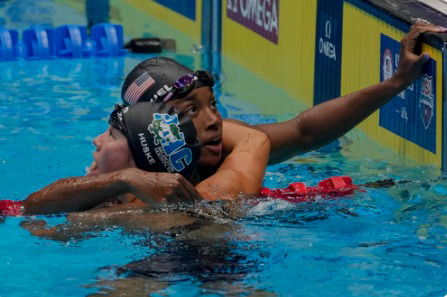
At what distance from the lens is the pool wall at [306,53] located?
5148 mm

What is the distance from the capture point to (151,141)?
3.84m

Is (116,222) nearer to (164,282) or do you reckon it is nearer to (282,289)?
(164,282)

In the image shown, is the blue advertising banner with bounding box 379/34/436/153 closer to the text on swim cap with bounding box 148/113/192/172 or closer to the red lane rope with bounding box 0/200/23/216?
the text on swim cap with bounding box 148/113/192/172

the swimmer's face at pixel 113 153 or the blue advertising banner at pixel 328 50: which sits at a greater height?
the swimmer's face at pixel 113 153

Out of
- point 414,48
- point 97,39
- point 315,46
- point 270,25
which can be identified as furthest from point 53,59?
point 414,48

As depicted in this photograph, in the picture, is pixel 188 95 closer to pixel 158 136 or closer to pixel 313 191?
pixel 158 136

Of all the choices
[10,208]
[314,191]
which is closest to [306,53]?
[314,191]

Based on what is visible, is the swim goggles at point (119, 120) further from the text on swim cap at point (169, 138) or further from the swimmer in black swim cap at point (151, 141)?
the text on swim cap at point (169, 138)

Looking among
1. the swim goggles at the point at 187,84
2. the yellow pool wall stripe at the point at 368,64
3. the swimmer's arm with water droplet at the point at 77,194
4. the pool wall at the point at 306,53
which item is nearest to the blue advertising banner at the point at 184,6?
the pool wall at the point at 306,53

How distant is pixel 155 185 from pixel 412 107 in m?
1.96

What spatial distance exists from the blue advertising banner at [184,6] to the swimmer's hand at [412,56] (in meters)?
4.44

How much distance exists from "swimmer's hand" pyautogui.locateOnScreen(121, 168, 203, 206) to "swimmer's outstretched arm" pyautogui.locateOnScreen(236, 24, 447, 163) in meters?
1.00

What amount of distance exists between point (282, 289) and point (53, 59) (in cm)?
528

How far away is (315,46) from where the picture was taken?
6609 mm
